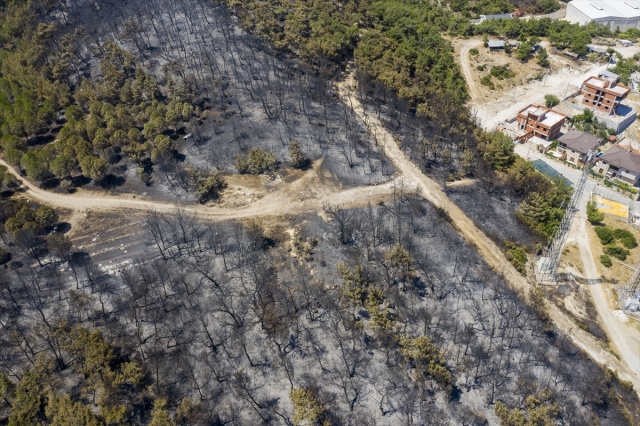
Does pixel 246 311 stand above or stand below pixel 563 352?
above

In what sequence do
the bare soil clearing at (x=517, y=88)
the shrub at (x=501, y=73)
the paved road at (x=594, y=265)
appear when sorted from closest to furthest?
the paved road at (x=594, y=265)
the bare soil clearing at (x=517, y=88)
the shrub at (x=501, y=73)

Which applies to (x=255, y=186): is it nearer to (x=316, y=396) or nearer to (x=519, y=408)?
(x=316, y=396)

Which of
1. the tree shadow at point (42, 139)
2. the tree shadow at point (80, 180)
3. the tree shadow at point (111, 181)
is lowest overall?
the tree shadow at point (111, 181)

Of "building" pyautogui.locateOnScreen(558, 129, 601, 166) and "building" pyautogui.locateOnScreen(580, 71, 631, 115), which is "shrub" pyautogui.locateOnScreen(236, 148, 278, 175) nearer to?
"building" pyautogui.locateOnScreen(558, 129, 601, 166)

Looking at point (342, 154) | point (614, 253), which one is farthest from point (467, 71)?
point (614, 253)

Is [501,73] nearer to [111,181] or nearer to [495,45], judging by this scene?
[495,45]

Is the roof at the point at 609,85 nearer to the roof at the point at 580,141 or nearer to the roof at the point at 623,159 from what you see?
the roof at the point at 580,141

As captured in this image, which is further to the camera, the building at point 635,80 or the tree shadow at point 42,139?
the building at point 635,80

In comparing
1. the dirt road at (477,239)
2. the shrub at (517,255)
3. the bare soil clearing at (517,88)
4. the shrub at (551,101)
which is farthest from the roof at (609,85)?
the shrub at (517,255)
